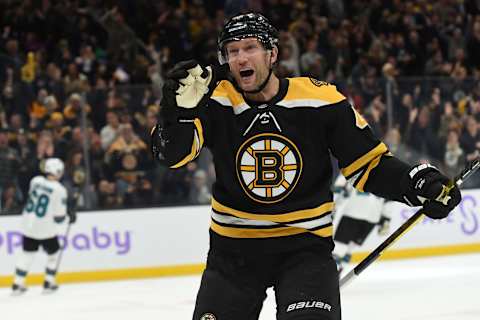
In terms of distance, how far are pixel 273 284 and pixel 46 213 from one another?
509cm

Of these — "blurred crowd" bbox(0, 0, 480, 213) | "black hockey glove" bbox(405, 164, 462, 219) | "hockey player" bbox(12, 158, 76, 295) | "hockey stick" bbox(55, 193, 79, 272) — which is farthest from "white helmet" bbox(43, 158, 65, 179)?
"black hockey glove" bbox(405, 164, 462, 219)

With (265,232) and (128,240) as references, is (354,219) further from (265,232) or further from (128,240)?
(265,232)

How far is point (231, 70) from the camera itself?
3127mm

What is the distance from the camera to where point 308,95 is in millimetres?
3201

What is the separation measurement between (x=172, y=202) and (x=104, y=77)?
1.94 m

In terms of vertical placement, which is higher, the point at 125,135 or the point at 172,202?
the point at 125,135

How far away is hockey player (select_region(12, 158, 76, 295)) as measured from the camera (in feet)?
26.3

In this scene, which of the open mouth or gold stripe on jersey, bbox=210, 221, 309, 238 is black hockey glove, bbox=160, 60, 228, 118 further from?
gold stripe on jersey, bbox=210, 221, 309, 238

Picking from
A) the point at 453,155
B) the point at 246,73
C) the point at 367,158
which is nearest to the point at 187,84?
the point at 246,73

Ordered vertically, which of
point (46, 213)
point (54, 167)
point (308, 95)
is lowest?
point (46, 213)

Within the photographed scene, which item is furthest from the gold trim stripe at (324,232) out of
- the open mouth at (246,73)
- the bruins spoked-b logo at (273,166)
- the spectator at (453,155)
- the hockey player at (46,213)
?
the spectator at (453,155)

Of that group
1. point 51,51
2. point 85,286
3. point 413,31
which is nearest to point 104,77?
point 51,51

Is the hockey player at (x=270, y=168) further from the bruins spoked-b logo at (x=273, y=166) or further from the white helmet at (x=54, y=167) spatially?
the white helmet at (x=54, y=167)

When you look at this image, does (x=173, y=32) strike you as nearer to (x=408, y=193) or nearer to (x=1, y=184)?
(x=1, y=184)
